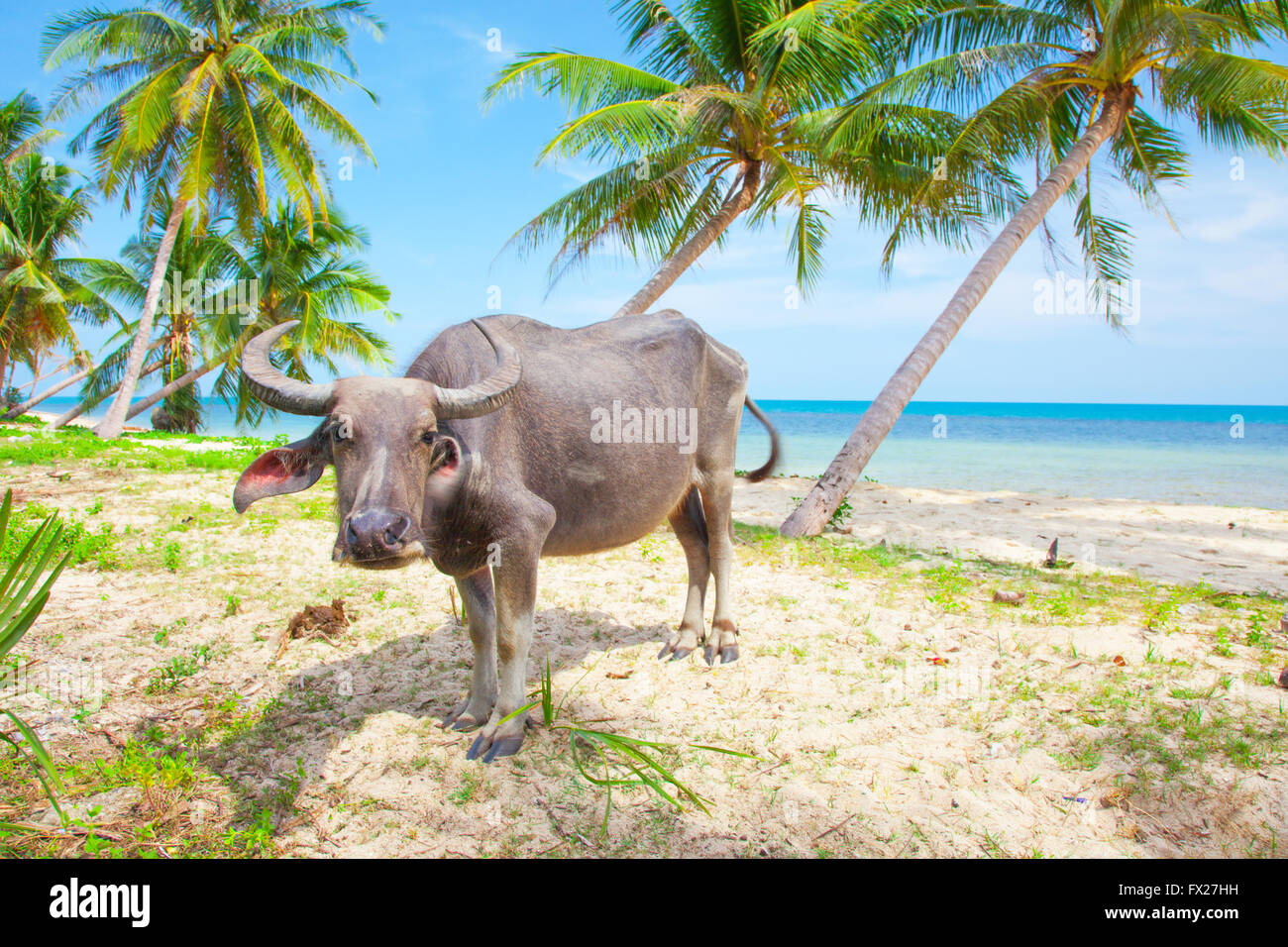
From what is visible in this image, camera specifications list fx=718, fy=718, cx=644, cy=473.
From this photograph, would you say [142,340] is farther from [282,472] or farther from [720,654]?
[720,654]

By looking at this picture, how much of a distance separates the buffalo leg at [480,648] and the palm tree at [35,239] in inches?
977

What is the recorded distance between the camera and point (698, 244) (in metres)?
11.7

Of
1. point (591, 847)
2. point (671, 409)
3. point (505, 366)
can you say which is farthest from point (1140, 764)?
point (505, 366)

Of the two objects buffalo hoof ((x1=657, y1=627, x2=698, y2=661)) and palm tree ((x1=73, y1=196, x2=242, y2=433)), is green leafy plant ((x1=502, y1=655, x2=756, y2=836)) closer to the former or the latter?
buffalo hoof ((x1=657, y1=627, x2=698, y2=661))

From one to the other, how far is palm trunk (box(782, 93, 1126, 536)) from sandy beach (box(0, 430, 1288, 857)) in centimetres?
126

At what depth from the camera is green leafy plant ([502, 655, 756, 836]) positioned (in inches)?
108

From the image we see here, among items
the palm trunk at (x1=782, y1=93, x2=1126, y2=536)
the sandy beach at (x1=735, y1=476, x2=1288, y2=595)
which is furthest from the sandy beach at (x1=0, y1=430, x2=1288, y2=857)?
the palm trunk at (x1=782, y1=93, x2=1126, y2=536)

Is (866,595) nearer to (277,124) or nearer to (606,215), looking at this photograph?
(606,215)

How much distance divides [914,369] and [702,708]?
575 cm

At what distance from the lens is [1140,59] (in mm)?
9047

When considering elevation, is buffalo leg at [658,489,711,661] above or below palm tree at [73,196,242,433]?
below

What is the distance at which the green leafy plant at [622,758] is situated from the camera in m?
2.73

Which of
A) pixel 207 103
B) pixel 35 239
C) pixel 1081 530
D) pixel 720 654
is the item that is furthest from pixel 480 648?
pixel 35 239

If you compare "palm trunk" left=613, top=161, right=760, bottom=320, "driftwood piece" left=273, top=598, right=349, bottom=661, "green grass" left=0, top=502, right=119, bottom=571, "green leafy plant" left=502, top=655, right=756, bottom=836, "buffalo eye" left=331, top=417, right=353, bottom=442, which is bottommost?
"green leafy plant" left=502, top=655, right=756, bottom=836
